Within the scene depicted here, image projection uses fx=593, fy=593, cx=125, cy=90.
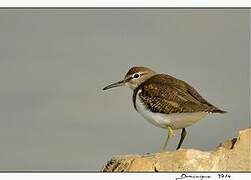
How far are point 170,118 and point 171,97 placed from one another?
39 centimetres

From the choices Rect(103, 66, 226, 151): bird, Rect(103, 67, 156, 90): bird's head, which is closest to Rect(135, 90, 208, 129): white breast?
Rect(103, 66, 226, 151): bird

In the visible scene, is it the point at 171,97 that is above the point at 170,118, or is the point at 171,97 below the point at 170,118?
above

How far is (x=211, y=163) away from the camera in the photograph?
29.7 feet

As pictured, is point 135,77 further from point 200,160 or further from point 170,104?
point 200,160

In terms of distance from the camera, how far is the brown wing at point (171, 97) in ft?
32.5

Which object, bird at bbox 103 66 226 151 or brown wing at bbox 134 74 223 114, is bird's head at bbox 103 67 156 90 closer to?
bird at bbox 103 66 226 151

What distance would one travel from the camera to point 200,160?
9.03 m

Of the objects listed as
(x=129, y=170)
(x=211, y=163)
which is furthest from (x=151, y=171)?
(x=211, y=163)

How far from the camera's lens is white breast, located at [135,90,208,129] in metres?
9.82

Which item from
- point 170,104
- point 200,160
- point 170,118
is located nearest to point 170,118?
point 170,118

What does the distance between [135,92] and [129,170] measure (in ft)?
7.18

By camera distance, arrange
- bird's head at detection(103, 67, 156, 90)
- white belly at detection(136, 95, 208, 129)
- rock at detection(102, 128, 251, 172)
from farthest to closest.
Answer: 1. bird's head at detection(103, 67, 156, 90)
2. white belly at detection(136, 95, 208, 129)
3. rock at detection(102, 128, 251, 172)

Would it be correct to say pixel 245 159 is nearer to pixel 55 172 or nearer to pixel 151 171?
pixel 151 171
